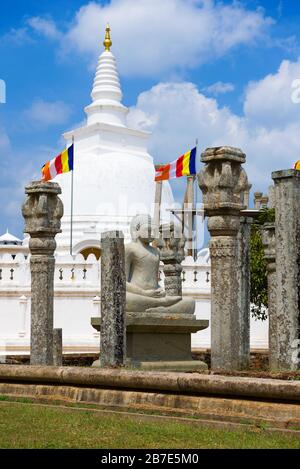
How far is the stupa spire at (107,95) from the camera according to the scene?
46.2 meters

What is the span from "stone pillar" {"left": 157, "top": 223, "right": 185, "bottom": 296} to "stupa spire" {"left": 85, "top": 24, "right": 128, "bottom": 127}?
1103 inches

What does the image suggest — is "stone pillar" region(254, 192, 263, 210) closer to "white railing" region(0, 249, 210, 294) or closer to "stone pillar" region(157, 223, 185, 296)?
"white railing" region(0, 249, 210, 294)

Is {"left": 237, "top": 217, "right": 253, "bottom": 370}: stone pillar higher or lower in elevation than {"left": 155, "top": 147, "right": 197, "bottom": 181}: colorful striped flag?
lower

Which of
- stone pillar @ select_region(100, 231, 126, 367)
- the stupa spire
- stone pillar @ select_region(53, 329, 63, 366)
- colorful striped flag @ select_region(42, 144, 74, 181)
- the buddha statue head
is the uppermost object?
the stupa spire

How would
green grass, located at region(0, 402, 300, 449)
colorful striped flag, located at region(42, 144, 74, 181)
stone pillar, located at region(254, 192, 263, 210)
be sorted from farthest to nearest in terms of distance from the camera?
stone pillar, located at region(254, 192, 263, 210) → colorful striped flag, located at region(42, 144, 74, 181) → green grass, located at region(0, 402, 300, 449)

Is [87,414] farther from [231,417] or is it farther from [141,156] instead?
[141,156]

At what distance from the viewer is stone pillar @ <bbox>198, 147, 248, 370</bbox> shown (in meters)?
12.4

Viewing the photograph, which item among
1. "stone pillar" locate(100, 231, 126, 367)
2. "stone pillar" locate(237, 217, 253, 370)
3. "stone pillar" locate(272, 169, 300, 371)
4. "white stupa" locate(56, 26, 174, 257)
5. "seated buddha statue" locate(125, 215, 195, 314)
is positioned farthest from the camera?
"white stupa" locate(56, 26, 174, 257)

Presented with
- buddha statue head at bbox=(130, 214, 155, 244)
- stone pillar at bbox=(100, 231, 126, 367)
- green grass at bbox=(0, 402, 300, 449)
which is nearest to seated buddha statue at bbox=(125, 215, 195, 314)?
buddha statue head at bbox=(130, 214, 155, 244)

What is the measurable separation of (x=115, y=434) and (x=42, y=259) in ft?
24.1

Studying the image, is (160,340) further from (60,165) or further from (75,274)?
(75,274)

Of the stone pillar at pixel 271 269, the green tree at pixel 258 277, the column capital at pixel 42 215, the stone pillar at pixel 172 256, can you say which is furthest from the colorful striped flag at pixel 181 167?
the column capital at pixel 42 215

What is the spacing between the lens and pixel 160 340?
14250 millimetres
